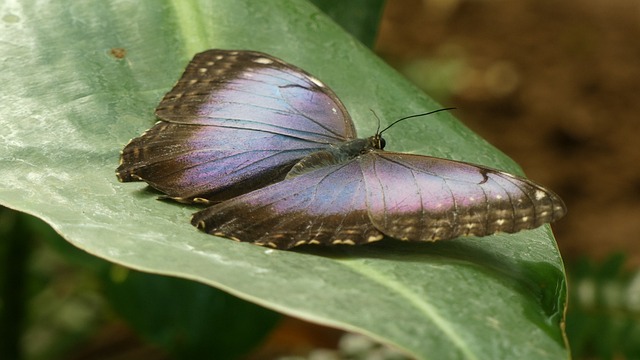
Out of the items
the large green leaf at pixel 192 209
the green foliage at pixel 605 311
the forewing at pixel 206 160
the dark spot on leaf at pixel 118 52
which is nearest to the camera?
the large green leaf at pixel 192 209

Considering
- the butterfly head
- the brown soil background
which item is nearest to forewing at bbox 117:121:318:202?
the butterfly head

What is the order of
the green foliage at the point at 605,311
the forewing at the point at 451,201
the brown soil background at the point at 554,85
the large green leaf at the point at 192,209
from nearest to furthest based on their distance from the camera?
the large green leaf at the point at 192,209 < the forewing at the point at 451,201 < the green foliage at the point at 605,311 < the brown soil background at the point at 554,85

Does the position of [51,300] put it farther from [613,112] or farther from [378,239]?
[613,112]

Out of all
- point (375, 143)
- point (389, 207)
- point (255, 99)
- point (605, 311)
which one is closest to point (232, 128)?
point (255, 99)

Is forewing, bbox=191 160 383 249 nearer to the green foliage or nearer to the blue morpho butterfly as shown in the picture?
the blue morpho butterfly

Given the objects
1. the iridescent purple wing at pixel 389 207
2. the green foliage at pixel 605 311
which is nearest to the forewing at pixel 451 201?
the iridescent purple wing at pixel 389 207

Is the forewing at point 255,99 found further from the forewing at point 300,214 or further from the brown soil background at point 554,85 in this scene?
the brown soil background at point 554,85

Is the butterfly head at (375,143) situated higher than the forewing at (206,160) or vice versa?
the butterfly head at (375,143)
